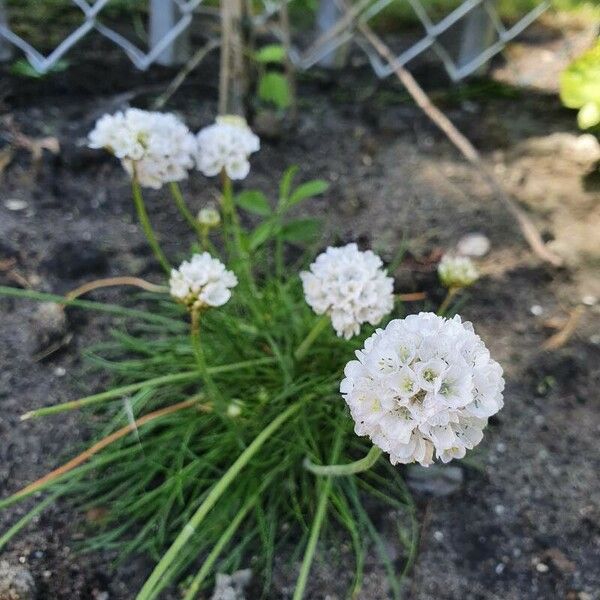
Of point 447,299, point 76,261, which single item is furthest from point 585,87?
point 76,261

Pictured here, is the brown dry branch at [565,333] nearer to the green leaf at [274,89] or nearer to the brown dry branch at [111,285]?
the brown dry branch at [111,285]

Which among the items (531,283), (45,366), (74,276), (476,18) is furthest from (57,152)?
(476,18)

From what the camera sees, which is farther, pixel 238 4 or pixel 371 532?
pixel 238 4

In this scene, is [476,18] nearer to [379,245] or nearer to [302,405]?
[379,245]

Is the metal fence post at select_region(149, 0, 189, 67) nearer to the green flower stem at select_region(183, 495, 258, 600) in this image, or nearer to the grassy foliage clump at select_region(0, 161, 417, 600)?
the grassy foliage clump at select_region(0, 161, 417, 600)

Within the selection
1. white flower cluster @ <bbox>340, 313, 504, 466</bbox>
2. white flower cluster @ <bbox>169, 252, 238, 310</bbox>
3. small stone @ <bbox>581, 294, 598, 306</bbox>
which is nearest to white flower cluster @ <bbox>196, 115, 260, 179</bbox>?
white flower cluster @ <bbox>169, 252, 238, 310</bbox>

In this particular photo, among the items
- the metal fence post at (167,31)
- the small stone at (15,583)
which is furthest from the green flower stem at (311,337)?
the metal fence post at (167,31)
